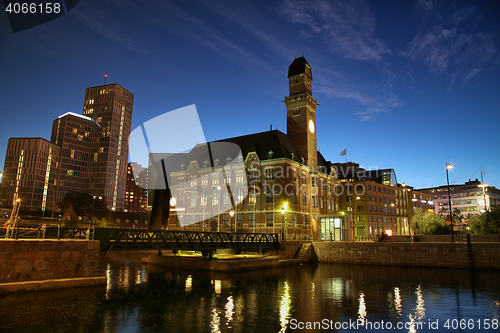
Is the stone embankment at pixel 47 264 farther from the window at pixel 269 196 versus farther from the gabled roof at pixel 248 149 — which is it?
the gabled roof at pixel 248 149

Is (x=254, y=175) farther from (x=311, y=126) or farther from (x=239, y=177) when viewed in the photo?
(x=311, y=126)

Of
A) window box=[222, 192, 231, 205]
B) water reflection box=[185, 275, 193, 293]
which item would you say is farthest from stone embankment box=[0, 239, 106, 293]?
window box=[222, 192, 231, 205]

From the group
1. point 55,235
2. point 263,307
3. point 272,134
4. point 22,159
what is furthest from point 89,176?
point 263,307

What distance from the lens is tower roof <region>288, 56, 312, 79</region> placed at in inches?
3105

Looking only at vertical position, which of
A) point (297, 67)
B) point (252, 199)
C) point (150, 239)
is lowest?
point (150, 239)

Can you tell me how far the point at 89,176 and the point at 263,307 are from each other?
189 metres

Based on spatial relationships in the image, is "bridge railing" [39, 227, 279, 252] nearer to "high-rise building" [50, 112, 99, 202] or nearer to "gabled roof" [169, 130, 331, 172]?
"gabled roof" [169, 130, 331, 172]

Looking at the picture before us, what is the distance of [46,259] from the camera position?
78.9 ft

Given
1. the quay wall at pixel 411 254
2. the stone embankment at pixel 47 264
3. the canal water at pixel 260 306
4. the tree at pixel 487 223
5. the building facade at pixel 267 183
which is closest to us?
the canal water at pixel 260 306

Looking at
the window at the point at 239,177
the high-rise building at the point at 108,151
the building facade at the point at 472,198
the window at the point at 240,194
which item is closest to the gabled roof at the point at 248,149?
the window at the point at 239,177

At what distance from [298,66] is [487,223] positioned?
4965 cm

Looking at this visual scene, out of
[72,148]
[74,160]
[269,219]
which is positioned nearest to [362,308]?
[269,219]

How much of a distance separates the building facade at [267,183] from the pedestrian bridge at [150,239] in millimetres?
14994

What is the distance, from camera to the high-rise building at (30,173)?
545 ft
